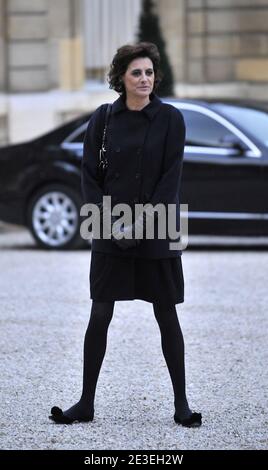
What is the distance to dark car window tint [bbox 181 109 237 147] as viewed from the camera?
1397cm

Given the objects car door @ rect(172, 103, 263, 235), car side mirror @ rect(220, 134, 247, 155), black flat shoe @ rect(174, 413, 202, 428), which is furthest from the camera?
car side mirror @ rect(220, 134, 247, 155)

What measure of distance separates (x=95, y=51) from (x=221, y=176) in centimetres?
1059

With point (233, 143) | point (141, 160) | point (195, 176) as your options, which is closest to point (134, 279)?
point (141, 160)

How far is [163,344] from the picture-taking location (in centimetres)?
664

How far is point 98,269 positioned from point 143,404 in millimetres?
892

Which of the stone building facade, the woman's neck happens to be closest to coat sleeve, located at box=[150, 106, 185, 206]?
the woman's neck

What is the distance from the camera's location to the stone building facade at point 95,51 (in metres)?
23.0

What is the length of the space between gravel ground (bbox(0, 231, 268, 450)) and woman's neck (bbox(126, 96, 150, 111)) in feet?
4.77

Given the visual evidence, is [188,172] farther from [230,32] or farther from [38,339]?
[230,32]

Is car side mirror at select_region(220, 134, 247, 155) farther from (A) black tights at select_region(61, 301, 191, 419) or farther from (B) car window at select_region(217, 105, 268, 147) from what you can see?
(A) black tights at select_region(61, 301, 191, 419)

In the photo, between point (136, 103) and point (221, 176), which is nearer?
point (136, 103)

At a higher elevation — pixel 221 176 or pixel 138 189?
pixel 138 189

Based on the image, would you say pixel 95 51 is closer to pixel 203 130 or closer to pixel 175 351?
pixel 203 130

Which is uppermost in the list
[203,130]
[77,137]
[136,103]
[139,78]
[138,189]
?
[139,78]
